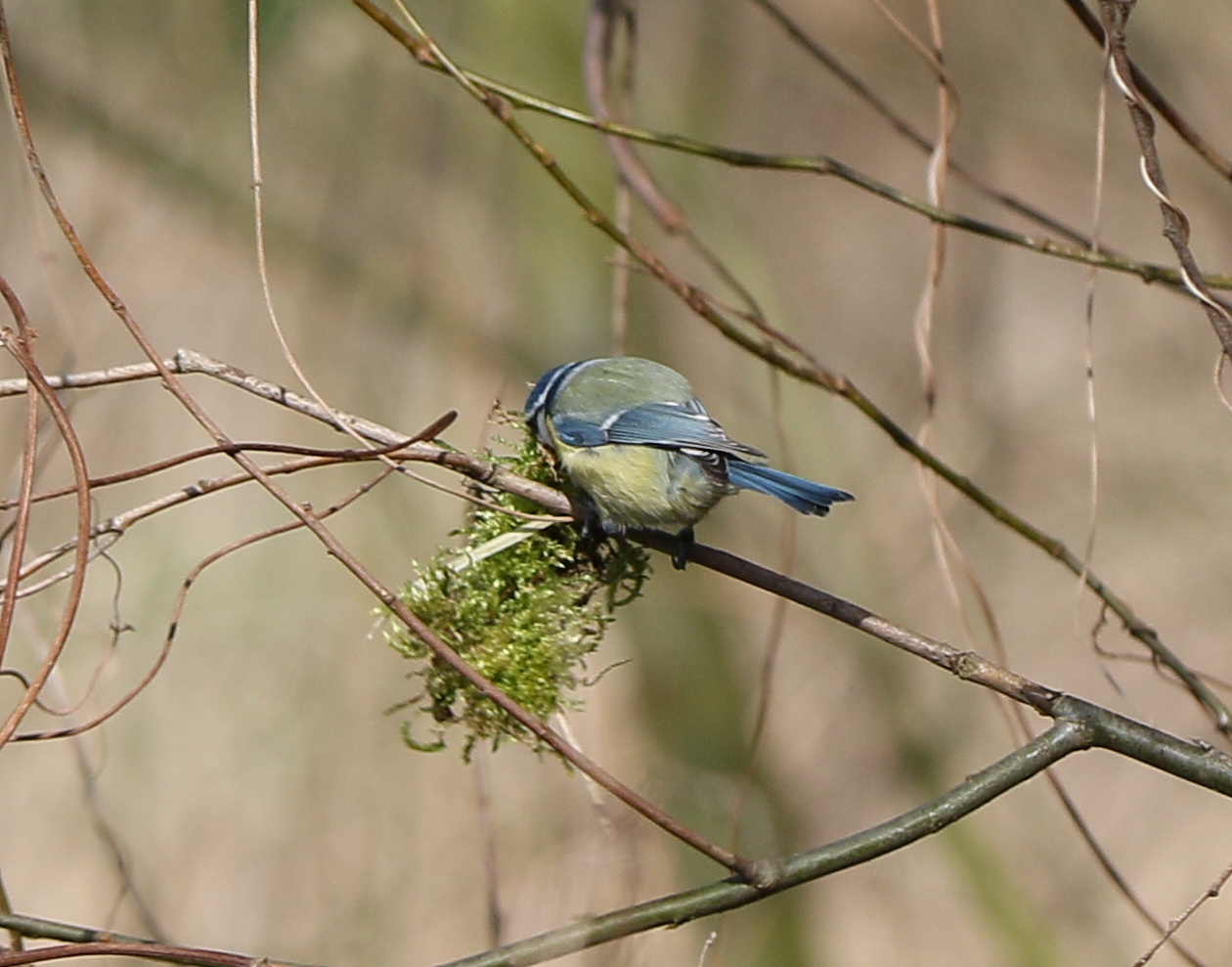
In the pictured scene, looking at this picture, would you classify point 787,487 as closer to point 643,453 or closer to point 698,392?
point 643,453

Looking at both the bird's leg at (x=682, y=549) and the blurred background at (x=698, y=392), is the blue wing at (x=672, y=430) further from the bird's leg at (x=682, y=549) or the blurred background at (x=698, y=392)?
the blurred background at (x=698, y=392)

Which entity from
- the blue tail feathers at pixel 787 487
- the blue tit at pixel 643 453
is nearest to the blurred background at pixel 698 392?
the blue tit at pixel 643 453

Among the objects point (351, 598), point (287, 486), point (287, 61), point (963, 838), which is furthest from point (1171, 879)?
point (287, 61)

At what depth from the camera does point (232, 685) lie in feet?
15.8

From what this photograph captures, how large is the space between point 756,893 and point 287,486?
11.4ft

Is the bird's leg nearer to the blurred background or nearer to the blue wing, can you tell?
the blue wing

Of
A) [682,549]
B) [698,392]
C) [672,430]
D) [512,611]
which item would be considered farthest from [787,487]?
[698,392]

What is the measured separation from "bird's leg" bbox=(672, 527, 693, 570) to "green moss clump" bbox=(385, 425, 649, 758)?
6cm

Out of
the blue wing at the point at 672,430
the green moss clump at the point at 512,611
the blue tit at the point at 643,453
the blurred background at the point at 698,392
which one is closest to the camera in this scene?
the green moss clump at the point at 512,611

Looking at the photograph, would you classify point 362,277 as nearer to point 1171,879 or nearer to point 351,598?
point 351,598

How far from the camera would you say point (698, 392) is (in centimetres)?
473

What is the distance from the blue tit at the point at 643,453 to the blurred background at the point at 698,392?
78.9 inches

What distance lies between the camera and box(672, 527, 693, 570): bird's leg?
180 cm

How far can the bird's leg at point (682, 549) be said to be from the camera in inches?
70.9
